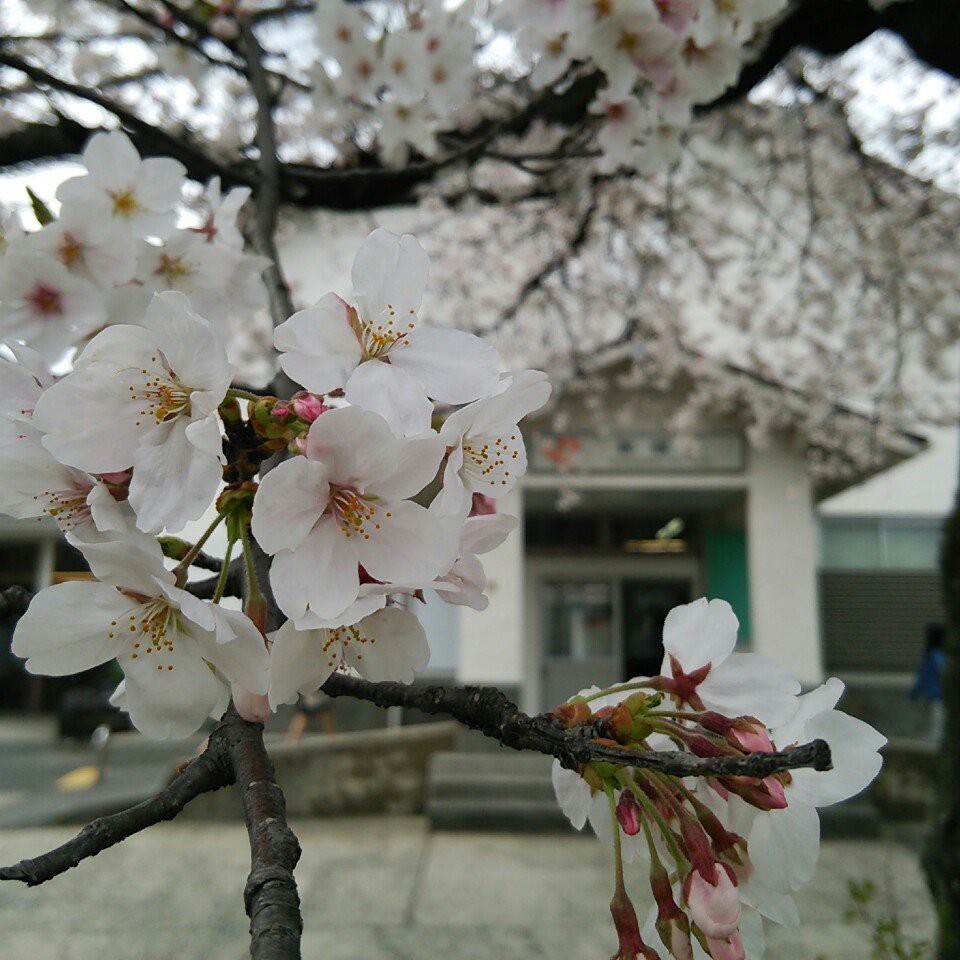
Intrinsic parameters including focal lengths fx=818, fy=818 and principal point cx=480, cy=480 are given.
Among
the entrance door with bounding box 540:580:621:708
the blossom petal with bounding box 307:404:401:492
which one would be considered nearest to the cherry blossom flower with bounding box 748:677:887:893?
the blossom petal with bounding box 307:404:401:492

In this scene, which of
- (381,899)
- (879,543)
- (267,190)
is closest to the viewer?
(267,190)

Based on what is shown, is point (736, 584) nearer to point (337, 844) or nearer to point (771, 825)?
point (337, 844)

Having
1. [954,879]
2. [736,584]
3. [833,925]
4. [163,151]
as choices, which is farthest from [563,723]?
[736,584]

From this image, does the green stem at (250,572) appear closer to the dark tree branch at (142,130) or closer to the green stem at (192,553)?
the green stem at (192,553)

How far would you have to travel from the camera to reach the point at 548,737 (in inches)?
20.8

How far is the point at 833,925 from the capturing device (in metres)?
4.16

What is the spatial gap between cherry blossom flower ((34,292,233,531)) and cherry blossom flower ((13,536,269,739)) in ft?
0.24

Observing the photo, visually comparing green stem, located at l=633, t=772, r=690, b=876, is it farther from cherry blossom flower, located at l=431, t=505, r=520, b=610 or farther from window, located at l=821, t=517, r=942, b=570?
window, located at l=821, t=517, r=942, b=570

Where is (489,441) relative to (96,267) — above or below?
below

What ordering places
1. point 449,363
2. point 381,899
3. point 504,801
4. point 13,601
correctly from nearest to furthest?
point 449,363 < point 13,601 < point 381,899 < point 504,801

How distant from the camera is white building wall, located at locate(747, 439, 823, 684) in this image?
287 inches

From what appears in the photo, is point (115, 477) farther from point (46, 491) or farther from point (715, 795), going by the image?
point (715, 795)

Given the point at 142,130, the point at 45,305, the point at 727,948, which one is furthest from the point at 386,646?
the point at 142,130

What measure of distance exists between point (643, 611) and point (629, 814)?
334 inches
